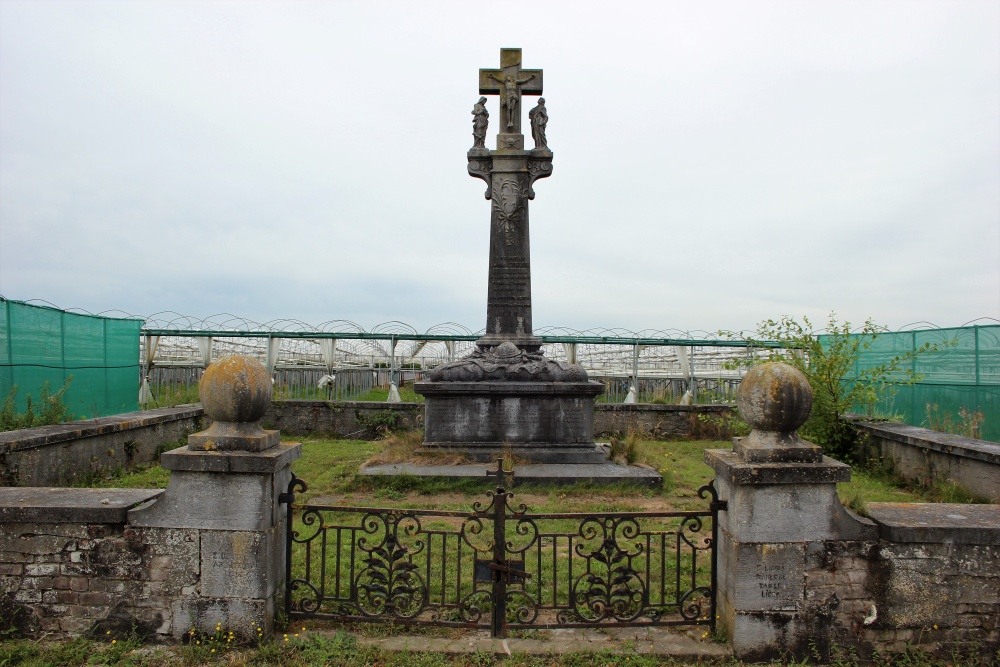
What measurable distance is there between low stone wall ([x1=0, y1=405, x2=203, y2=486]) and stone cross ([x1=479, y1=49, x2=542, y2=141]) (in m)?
7.81

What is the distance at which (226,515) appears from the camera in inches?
157

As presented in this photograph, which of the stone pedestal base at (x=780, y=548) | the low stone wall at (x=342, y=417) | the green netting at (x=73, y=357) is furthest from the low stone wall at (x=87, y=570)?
the low stone wall at (x=342, y=417)

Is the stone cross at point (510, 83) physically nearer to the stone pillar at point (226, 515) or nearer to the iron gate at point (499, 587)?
the stone pillar at point (226, 515)

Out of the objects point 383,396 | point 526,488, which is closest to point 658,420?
point 526,488

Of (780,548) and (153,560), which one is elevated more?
(780,548)

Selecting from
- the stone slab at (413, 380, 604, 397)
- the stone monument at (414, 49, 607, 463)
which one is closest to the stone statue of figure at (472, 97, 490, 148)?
the stone monument at (414, 49, 607, 463)

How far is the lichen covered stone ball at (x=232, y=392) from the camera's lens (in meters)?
4.06

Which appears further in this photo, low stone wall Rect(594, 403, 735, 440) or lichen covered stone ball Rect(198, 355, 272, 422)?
Result: low stone wall Rect(594, 403, 735, 440)

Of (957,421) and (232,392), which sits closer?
(232,392)

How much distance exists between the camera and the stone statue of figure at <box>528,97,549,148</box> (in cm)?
1079

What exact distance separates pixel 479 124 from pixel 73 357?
803 cm

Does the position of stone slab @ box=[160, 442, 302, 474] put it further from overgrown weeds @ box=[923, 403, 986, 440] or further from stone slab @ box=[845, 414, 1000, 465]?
overgrown weeds @ box=[923, 403, 986, 440]

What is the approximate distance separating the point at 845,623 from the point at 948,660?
64cm

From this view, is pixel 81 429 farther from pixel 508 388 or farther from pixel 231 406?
pixel 508 388
